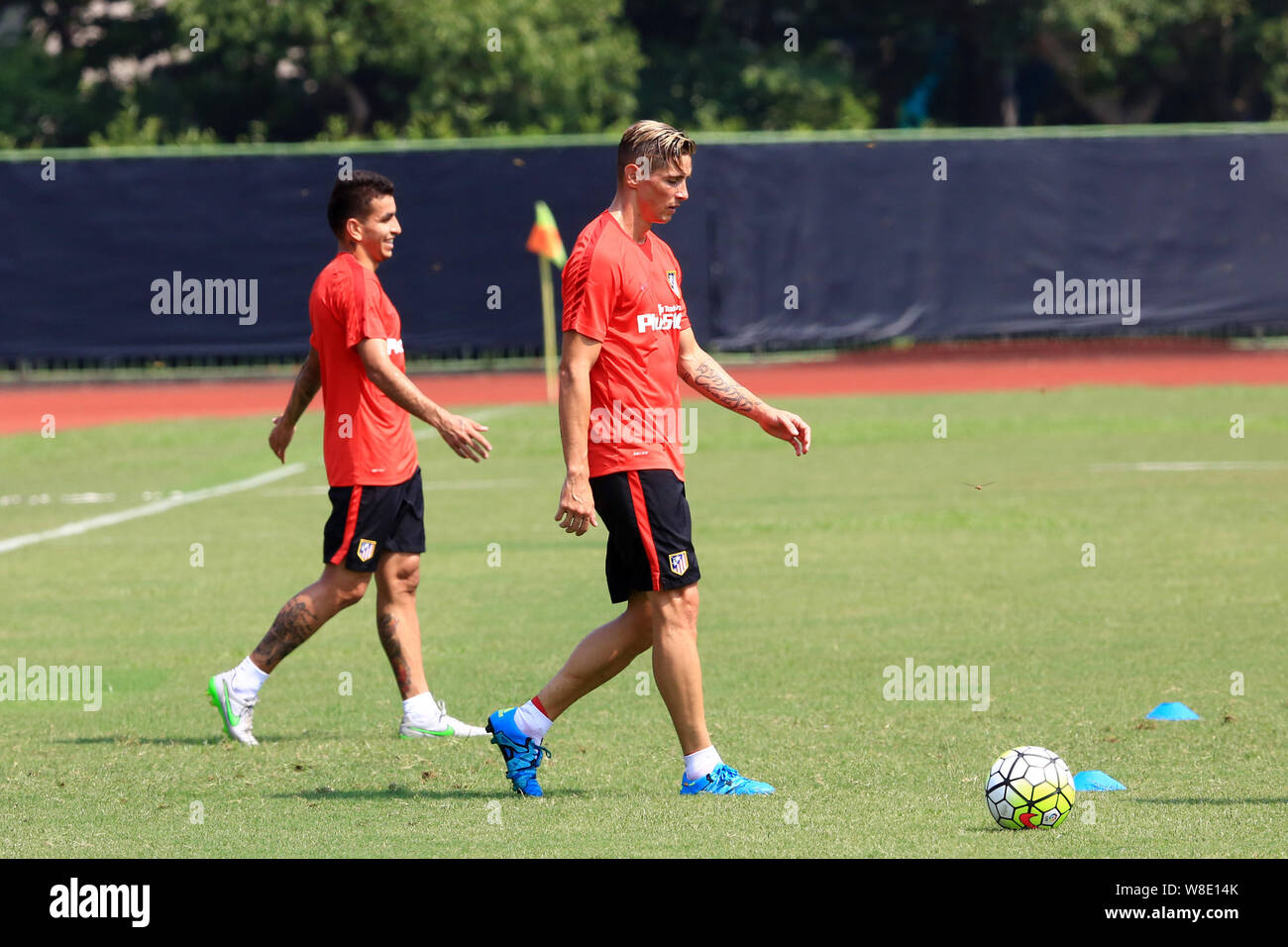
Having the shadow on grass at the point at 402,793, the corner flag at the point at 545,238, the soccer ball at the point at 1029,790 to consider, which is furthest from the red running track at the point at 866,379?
the soccer ball at the point at 1029,790

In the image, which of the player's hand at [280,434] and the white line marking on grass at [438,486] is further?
the white line marking on grass at [438,486]

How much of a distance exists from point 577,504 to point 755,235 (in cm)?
2377

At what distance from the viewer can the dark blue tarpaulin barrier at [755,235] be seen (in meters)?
29.3

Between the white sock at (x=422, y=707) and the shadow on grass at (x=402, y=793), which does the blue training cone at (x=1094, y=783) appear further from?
the white sock at (x=422, y=707)

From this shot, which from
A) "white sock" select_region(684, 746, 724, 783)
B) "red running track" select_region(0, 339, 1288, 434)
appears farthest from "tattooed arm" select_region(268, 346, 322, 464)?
"red running track" select_region(0, 339, 1288, 434)

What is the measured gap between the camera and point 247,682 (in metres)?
A: 7.70

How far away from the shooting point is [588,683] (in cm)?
654

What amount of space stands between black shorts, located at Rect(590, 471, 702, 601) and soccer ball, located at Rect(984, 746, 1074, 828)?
1187 mm

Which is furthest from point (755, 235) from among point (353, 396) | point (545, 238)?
point (353, 396)

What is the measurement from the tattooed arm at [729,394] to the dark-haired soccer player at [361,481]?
1.36m

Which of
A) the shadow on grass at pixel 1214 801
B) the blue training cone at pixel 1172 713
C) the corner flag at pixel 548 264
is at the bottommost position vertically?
the shadow on grass at pixel 1214 801

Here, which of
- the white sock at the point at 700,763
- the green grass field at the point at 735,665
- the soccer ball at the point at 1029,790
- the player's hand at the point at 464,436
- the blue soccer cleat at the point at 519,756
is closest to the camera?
the soccer ball at the point at 1029,790
